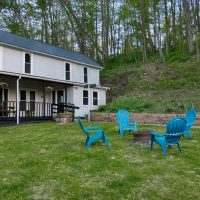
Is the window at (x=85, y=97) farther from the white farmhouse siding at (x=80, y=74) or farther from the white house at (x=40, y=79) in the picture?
the white farmhouse siding at (x=80, y=74)

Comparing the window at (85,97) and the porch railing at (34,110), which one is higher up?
the window at (85,97)

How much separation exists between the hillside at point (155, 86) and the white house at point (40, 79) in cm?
192

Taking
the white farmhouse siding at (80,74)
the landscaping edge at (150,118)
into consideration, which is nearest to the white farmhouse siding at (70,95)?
the white farmhouse siding at (80,74)

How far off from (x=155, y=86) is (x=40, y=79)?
340 inches

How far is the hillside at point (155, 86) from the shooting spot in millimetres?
14164

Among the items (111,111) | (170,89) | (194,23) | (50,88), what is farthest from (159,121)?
(194,23)

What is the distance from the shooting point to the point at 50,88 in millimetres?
16984

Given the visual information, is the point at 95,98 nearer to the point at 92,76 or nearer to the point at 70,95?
the point at 70,95

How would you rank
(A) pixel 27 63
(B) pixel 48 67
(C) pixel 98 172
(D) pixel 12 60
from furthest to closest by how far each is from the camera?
1. (B) pixel 48 67
2. (A) pixel 27 63
3. (D) pixel 12 60
4. (C) pixel 98 172

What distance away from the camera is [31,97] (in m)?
16.7

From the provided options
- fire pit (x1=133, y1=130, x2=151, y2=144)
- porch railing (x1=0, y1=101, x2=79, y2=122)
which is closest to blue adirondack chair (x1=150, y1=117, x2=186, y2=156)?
fire pit (x1=133, y1=130, x2=151, y2=144)

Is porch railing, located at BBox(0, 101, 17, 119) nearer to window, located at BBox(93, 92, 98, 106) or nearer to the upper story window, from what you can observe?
the upper story window

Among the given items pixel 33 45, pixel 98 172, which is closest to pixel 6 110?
pixel 33 45

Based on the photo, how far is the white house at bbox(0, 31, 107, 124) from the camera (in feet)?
47.7
